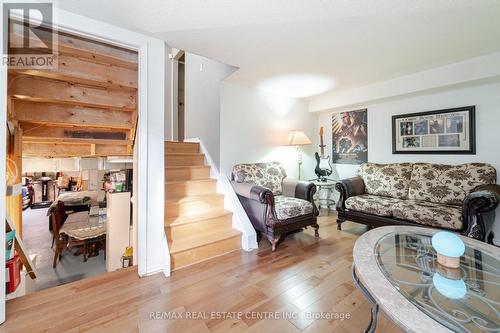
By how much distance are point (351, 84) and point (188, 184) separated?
2.82 m

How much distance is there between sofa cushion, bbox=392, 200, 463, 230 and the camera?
215 cm

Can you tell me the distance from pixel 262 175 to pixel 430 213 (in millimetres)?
1948

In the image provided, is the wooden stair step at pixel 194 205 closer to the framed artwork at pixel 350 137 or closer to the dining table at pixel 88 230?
the dining table at pixel 88 230

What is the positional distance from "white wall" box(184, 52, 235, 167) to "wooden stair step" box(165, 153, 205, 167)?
0.83ft

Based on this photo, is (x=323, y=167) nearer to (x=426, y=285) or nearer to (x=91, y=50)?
(x=426, y=285)

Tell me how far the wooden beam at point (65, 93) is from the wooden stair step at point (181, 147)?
0.85 meters

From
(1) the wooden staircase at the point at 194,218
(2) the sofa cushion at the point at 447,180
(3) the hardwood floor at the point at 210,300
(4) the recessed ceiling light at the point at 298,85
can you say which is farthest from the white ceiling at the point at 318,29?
(3) the hardwood floor at the point at 210,300

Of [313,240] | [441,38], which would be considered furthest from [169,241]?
[441,38]

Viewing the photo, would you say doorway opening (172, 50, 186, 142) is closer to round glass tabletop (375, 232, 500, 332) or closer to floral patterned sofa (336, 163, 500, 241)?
floral patterned sofa (336, 163, 500, 241)

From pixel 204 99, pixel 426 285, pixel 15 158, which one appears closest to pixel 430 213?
pixel 426 285

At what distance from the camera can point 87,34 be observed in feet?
5.55

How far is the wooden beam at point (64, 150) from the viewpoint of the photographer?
344 cm

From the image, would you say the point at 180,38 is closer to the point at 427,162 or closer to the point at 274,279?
the point at 274,279

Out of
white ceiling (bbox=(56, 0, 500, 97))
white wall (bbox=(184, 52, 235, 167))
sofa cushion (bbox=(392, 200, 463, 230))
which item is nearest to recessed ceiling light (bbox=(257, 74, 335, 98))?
white ceiling (bbox=(56, 0, 500, 97))
